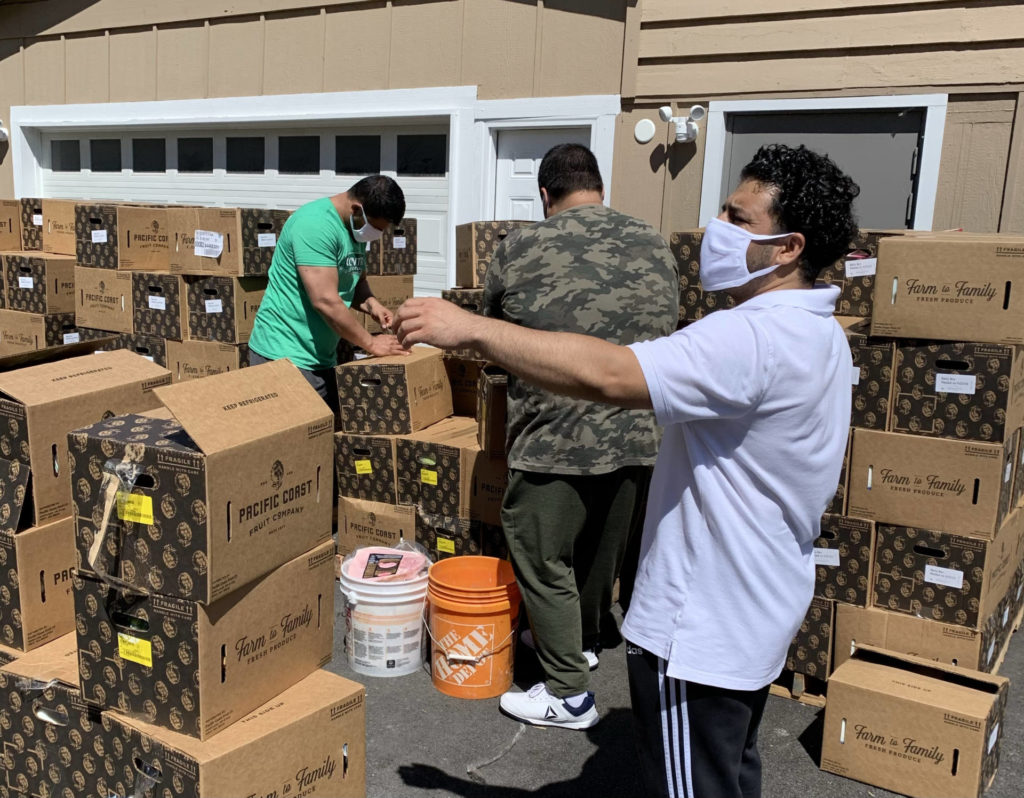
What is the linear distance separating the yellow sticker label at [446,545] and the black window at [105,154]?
705cm

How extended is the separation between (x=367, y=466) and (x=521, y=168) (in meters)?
3.25

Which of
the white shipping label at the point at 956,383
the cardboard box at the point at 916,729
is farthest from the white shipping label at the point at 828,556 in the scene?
the white shipping label at the point at 956,383

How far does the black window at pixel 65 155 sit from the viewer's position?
31.6ft

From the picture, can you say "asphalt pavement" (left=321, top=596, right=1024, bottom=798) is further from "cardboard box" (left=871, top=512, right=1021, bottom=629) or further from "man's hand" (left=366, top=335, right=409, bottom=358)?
"man's hand" (left=366, top=335, right=409, bottom=358)

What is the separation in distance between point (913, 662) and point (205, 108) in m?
7.63

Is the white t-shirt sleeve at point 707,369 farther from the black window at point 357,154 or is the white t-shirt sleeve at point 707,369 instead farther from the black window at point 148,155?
the black window at point 148,155

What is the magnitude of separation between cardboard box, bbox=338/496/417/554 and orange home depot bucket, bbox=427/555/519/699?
2.77 feet

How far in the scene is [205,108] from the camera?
27.1 ft

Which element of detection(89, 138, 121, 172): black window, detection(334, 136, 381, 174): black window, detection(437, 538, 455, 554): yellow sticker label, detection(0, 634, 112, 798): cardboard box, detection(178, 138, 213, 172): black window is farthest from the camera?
detection(89, 138, 121, 172): black window

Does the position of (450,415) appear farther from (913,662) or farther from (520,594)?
(913,662)

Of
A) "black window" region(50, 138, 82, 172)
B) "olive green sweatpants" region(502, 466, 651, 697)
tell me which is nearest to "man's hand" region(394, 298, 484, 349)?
"olive green sweatpants" region(502, 466, 651, 697)

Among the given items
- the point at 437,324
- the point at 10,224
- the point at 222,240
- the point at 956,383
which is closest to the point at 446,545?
the point at 222,240

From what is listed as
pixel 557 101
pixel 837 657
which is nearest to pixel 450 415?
pixel 837 657

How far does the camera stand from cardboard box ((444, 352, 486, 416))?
4.68 m
